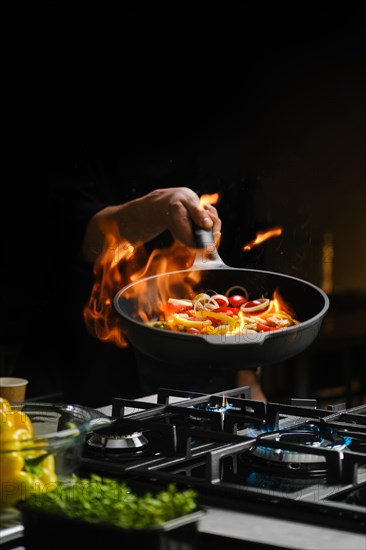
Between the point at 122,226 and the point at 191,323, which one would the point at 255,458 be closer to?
the point at 191,323

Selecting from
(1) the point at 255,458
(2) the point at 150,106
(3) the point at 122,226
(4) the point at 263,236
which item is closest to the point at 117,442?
(1) the point at 255,458

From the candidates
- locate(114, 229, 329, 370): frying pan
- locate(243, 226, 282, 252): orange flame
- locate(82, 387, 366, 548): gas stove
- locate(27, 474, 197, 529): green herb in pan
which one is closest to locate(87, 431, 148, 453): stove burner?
locate(82, 387, 366, 548): gas stove

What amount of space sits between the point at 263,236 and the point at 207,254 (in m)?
0.20

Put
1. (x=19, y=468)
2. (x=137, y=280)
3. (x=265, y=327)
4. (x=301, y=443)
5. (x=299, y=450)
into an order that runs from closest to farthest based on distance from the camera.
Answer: (x=19, y=468)
(x=299, y=450)
(x=301, y=443)
(x=265, y=327)
(x=137, y=280)

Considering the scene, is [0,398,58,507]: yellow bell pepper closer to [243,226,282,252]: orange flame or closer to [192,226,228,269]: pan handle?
[192,226,228,269]: pan handle

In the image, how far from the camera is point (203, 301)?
162 cm

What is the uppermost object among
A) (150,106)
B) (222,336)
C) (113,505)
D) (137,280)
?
(150,106)

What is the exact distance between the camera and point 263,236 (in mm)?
1790

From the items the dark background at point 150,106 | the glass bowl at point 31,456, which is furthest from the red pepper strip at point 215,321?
the dark background at point 150,106

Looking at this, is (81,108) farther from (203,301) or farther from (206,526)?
(206,526)

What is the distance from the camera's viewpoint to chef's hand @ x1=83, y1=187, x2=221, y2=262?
5.64 ft

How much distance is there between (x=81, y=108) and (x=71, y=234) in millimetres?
405

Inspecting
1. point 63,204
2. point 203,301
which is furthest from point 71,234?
point 203,301

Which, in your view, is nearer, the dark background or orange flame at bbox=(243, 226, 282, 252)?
orange flame at bbox=(243, 226, 282, 252)
